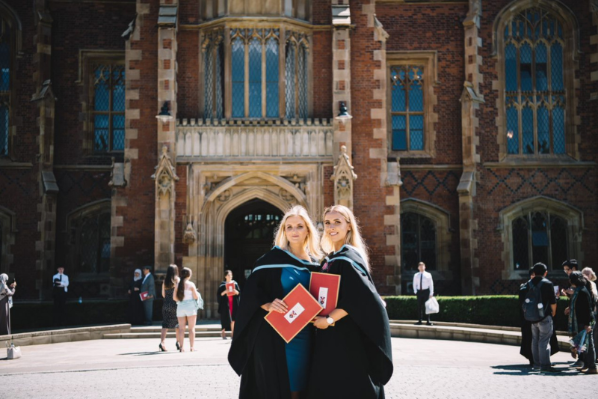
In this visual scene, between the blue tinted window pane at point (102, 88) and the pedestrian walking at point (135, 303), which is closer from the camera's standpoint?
the pedestrian walking at point (135, 303)


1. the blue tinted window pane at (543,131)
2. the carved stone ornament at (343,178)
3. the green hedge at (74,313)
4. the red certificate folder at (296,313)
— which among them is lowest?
the green hedge at (74,313)

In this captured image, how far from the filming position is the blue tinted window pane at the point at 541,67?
2259 centimetres

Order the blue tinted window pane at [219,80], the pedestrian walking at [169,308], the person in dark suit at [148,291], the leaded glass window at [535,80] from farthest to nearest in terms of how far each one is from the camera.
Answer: the leaded glass window at [535,80]
the blue tinted window pane at [219,80]
the person in dark suit at [148,291]
the pedestrian walking at [169,308]

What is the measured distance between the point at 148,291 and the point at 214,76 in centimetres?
601

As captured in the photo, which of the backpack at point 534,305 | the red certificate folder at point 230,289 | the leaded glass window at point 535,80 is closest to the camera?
the backpack at point 534,305

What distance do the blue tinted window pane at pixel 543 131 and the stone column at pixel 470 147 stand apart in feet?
7.07

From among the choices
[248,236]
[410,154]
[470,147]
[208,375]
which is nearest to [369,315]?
[208,375]

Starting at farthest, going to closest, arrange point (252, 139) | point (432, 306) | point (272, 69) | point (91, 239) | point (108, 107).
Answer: point (108, 107) < point (91, 239) < point (272, 69) < point (252, 139) < point (432, 306)

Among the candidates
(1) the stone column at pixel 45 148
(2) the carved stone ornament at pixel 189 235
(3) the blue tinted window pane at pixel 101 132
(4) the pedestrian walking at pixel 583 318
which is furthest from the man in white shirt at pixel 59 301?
(4) the pedestrian walking at pixel 583 318

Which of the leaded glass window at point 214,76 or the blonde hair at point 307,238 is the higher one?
the leaded glass window at point 214,76

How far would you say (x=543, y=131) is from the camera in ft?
73.9

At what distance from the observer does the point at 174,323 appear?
43.7ft

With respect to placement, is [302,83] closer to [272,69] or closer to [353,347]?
[272,69]

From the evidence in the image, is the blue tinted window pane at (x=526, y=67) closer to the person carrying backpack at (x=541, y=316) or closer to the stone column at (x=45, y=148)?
the person carrying backpack at (x=541, y=316)
